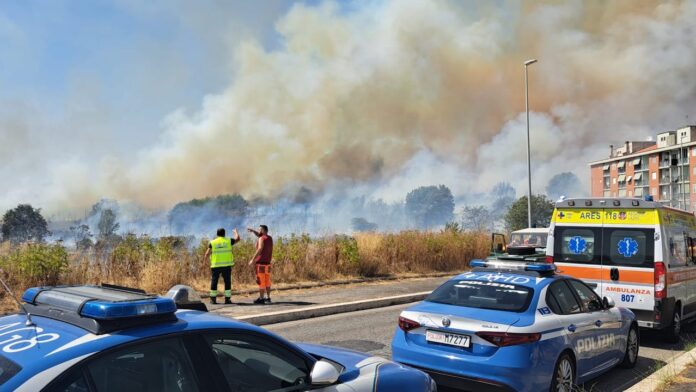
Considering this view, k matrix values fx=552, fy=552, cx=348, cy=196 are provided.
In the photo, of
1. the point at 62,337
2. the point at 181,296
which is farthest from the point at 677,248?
the point at 62,337

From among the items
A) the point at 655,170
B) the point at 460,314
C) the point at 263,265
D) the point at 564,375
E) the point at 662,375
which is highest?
the point at 655,170

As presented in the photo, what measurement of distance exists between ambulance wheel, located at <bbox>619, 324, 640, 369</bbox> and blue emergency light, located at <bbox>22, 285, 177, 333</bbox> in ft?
18.9

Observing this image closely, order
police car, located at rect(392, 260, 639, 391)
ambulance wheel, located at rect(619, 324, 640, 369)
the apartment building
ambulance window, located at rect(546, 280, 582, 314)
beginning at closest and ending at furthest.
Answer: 1. police car, located at rect(392, 260, 639, 391)
2. ambulance window, located at rect(546, 280, 582, 314)
3. ambulance wheel, located at rect(619, 324, 640, 369)
4. the apartment building

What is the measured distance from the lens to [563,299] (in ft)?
18.2

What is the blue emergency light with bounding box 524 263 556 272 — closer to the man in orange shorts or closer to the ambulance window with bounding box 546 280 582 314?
the ambulance window with bounding box 546 280 582 314

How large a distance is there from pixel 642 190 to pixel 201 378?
111 m

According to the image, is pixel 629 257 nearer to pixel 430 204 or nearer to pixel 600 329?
pixel 600 329

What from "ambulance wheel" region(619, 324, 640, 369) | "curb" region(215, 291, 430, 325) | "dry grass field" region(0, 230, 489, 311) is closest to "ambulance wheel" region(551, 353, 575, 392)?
"ambulance wheel" region(619, 324, 640, 369)

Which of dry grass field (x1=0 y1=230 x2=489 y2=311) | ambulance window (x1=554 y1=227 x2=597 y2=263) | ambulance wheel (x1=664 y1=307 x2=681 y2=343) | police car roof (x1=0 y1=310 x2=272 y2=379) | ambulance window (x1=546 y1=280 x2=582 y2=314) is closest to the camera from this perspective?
police car roof (x1=0 y1=310 x2=272 y2=379)

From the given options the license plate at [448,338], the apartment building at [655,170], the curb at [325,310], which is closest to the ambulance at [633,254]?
the license plate at [448,338]

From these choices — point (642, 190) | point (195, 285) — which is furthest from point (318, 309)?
point (642, 190)

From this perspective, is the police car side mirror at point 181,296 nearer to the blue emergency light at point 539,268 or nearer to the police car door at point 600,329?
the blue emergency light at point 539,268

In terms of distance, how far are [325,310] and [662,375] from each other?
19.8 ft

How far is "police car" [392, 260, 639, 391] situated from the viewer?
466 cm
